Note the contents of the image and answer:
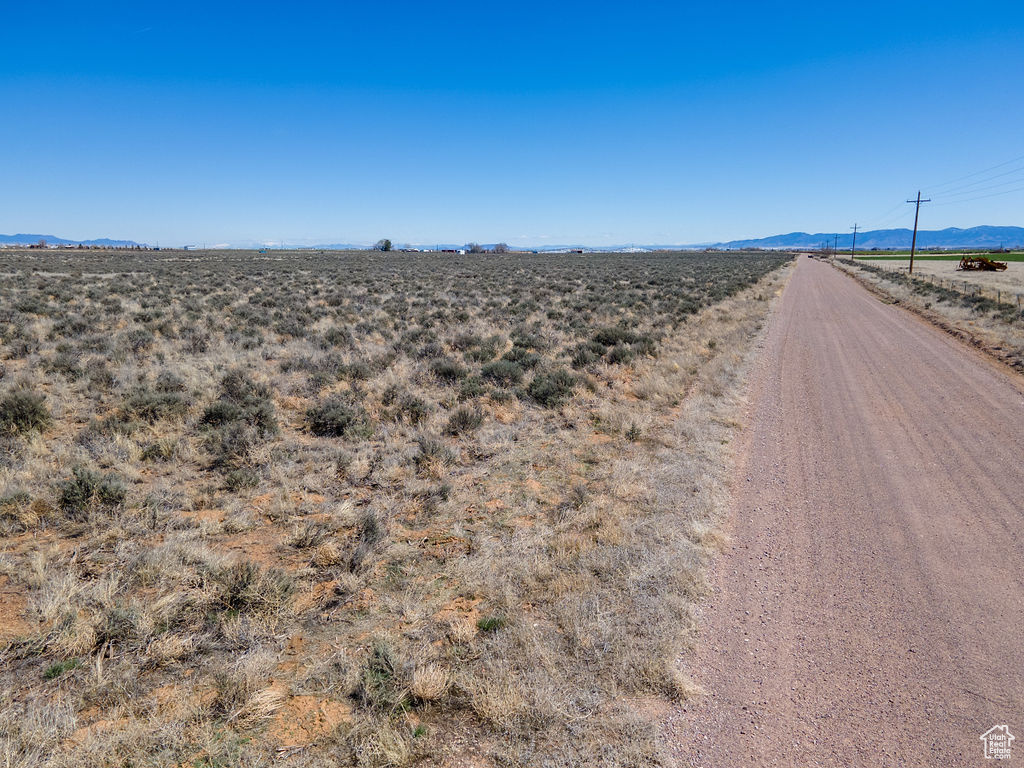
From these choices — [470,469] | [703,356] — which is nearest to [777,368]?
[703,356]

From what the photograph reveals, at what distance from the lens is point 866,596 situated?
4.44 meters

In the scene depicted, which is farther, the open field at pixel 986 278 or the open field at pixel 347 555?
the open field at pixel 986 278

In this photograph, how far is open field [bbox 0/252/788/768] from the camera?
3.25 metres

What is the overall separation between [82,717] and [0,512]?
400cm

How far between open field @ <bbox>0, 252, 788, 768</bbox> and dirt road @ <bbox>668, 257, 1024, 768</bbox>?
0.42 m

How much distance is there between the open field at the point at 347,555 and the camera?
10.7 ft

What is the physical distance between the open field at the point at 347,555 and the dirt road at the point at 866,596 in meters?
0.42

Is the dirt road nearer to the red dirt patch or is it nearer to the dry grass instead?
the red dirt patch

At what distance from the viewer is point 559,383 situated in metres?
10.8

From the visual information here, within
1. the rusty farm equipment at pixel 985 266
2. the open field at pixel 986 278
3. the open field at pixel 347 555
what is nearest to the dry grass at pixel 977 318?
the open field at pixel 986 278

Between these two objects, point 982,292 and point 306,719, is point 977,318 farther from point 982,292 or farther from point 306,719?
point 306,719

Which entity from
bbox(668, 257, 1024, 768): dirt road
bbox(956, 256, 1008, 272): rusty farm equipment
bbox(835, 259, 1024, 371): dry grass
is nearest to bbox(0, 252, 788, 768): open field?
bbox(668, 257, 1024, 768): dirt road

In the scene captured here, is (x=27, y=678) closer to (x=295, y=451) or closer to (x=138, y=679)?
(x=138, y=679)

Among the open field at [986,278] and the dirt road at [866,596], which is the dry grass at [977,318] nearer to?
the open field at [986,278]
